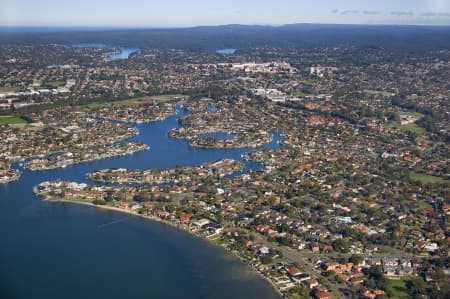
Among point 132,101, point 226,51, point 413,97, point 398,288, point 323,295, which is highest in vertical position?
point 226,51

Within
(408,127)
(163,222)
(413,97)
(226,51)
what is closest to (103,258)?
(163,222)

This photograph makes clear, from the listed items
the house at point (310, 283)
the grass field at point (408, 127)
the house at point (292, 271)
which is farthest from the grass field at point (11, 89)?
the house at point (310, 283)

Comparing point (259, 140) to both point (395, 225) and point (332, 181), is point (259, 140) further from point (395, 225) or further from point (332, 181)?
point (395, 225)

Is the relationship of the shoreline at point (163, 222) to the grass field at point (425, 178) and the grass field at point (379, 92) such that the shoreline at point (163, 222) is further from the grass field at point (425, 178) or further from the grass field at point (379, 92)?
the grass field at point (379, 92)

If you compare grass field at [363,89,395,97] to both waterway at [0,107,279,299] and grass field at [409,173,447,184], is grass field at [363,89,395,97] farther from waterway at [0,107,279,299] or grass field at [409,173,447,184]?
waterway at [0,107,279,299]

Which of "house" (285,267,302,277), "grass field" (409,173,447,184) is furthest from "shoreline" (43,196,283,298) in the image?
"grass field" (409,173,447,184)

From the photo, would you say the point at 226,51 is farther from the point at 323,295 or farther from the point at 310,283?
the point at 323,295
